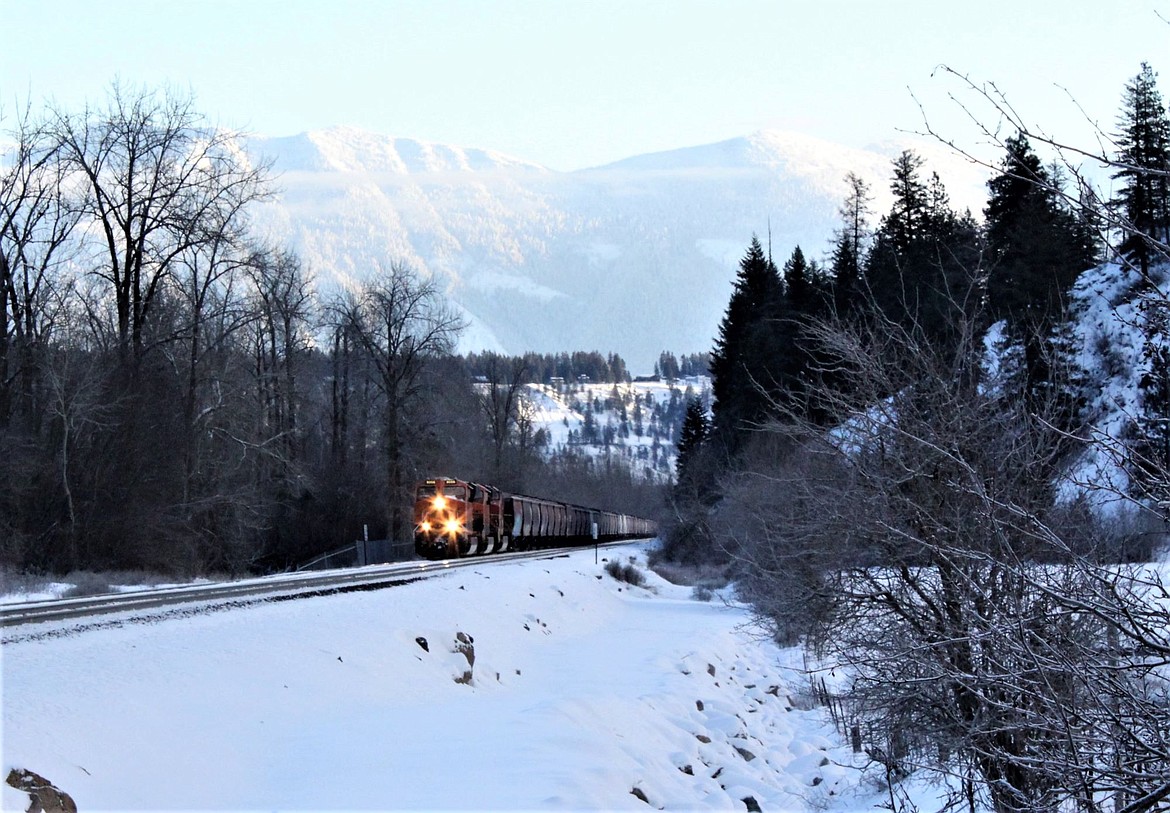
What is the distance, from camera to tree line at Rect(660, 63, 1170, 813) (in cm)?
514

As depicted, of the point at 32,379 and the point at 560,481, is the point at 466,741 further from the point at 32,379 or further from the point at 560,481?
the point at 560,481

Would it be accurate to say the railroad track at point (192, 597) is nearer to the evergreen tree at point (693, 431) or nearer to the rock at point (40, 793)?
the rock at point (40, 793)

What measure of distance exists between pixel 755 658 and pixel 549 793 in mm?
18817

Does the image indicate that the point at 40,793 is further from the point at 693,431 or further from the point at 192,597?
the point at 693,431

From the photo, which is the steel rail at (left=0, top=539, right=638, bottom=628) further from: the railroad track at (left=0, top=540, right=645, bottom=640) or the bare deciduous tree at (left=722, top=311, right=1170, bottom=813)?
the bare deciduous tree at (left=722, top=311, right=1170, bottom=813)

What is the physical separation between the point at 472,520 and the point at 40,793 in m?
31.4

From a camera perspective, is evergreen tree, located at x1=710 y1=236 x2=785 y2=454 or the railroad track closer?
the railroad track

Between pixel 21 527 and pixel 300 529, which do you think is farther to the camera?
pixel 300 529

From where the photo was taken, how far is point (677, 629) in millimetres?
29688

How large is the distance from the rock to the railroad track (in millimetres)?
4977

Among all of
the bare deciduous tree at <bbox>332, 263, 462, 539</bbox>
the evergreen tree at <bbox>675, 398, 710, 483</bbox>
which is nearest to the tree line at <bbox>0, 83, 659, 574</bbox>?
the bare deciduous tree at <bbox>332, 263, 462, 539</bbox>

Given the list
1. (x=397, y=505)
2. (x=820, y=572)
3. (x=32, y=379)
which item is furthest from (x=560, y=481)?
(x=820, y=572)

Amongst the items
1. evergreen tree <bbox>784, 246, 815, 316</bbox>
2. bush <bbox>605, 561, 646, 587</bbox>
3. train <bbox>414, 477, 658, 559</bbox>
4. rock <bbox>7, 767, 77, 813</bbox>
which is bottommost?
bush <bbox>605, 561, 646, 587</bbox>

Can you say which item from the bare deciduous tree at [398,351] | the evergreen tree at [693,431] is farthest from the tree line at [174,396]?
the evergreen tree at [693,431]
